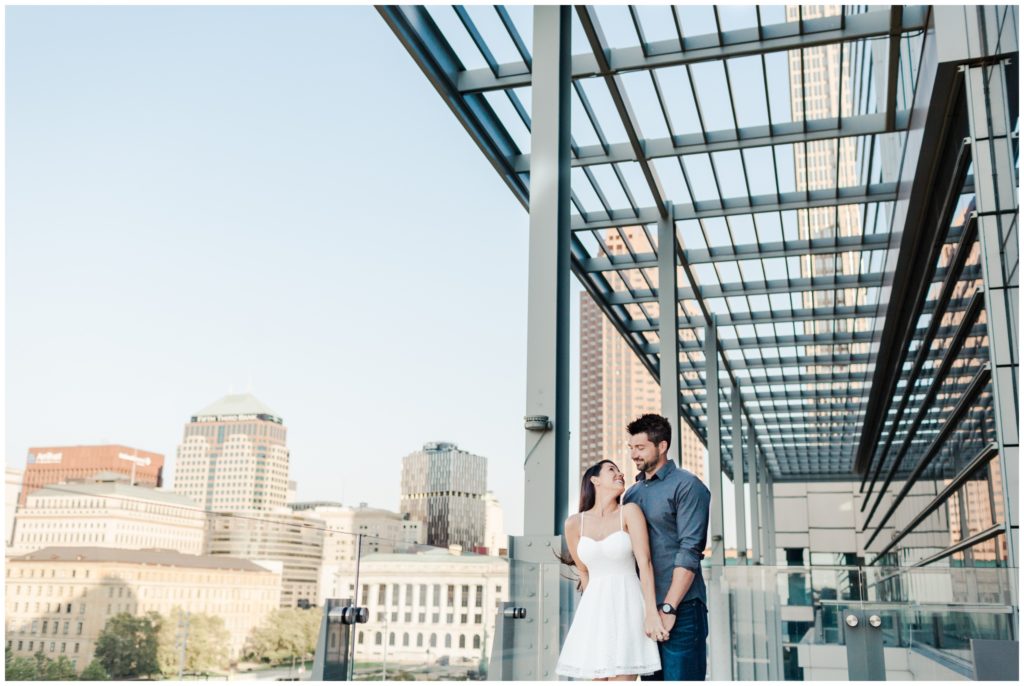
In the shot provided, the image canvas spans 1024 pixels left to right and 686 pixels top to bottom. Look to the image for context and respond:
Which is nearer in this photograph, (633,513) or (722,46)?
(633,513)

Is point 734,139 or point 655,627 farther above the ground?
point 734,139

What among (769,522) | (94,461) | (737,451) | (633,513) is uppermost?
(94,461)

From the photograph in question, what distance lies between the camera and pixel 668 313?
1764 cm

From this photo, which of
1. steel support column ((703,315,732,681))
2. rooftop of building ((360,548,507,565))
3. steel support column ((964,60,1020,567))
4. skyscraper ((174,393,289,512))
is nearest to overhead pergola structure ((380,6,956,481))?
steel support column ((703,315,732,681))

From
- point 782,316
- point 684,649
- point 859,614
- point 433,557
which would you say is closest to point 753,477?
point 782,316

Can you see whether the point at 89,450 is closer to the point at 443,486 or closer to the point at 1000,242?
the point at 443,486

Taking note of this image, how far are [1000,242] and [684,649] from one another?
731 centimetres

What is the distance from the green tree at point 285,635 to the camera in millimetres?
4461

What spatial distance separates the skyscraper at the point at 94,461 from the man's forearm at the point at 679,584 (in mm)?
123184

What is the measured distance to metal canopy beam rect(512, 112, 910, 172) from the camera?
546 inches

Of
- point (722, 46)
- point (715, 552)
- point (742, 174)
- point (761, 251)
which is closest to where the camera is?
point (722, 46)

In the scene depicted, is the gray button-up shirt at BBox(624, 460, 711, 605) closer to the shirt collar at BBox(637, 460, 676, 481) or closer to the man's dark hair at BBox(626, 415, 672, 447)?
the shirt collar at BBox(637, 460, 676, 481)

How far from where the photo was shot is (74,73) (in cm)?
8300

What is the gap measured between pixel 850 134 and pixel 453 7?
6596 mm
